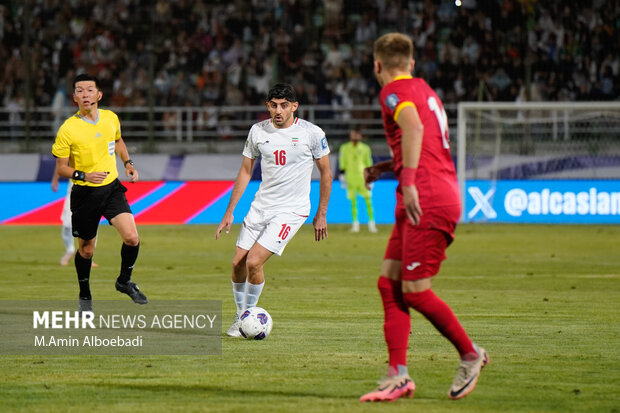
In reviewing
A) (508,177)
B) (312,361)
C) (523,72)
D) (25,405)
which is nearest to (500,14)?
(523,72)

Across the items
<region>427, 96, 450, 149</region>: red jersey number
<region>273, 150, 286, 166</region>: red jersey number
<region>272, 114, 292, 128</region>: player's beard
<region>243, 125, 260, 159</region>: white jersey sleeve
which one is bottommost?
<region>273, 150, 286, 166</region>: red jersey number

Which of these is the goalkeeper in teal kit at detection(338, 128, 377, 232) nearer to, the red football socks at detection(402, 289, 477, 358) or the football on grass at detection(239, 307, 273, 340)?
the football on grass at detection(239, 307, 273, 340)

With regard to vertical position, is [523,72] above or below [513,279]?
above

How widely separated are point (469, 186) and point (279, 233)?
15.2m

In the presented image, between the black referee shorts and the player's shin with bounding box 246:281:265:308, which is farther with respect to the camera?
the black referee shorts

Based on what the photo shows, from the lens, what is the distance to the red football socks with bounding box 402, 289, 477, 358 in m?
6.00

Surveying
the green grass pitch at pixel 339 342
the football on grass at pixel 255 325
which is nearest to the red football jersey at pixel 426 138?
the green grass pitch at pixel 339 342

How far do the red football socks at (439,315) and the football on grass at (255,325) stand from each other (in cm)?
268

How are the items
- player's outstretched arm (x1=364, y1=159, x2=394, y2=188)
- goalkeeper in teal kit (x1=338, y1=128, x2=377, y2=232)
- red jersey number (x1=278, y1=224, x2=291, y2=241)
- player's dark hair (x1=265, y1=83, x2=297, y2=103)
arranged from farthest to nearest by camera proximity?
goalkeeper in teal kit (x1=338, y1=128, x2=377, y2=232), red jersey number (x1=278, y1=224, x2=291, y2=241), player's dark hair (x1=265, y1=83, x2=297, y2=103), player's outstretched arm (x1=364, y1=159, x2=394, y2=188)

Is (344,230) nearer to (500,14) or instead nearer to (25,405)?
(500,14)

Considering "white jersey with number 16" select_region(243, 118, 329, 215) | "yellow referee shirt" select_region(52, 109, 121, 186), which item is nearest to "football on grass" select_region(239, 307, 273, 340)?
"white jersey with number 16" select_region(243, 118, 329, 215)

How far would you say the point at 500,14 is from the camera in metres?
29.1

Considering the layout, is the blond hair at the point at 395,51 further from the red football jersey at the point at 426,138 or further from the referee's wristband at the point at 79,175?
the referee's wristband at the point at 79,175

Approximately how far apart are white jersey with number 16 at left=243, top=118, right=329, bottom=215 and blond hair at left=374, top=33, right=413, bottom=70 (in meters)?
2.98
